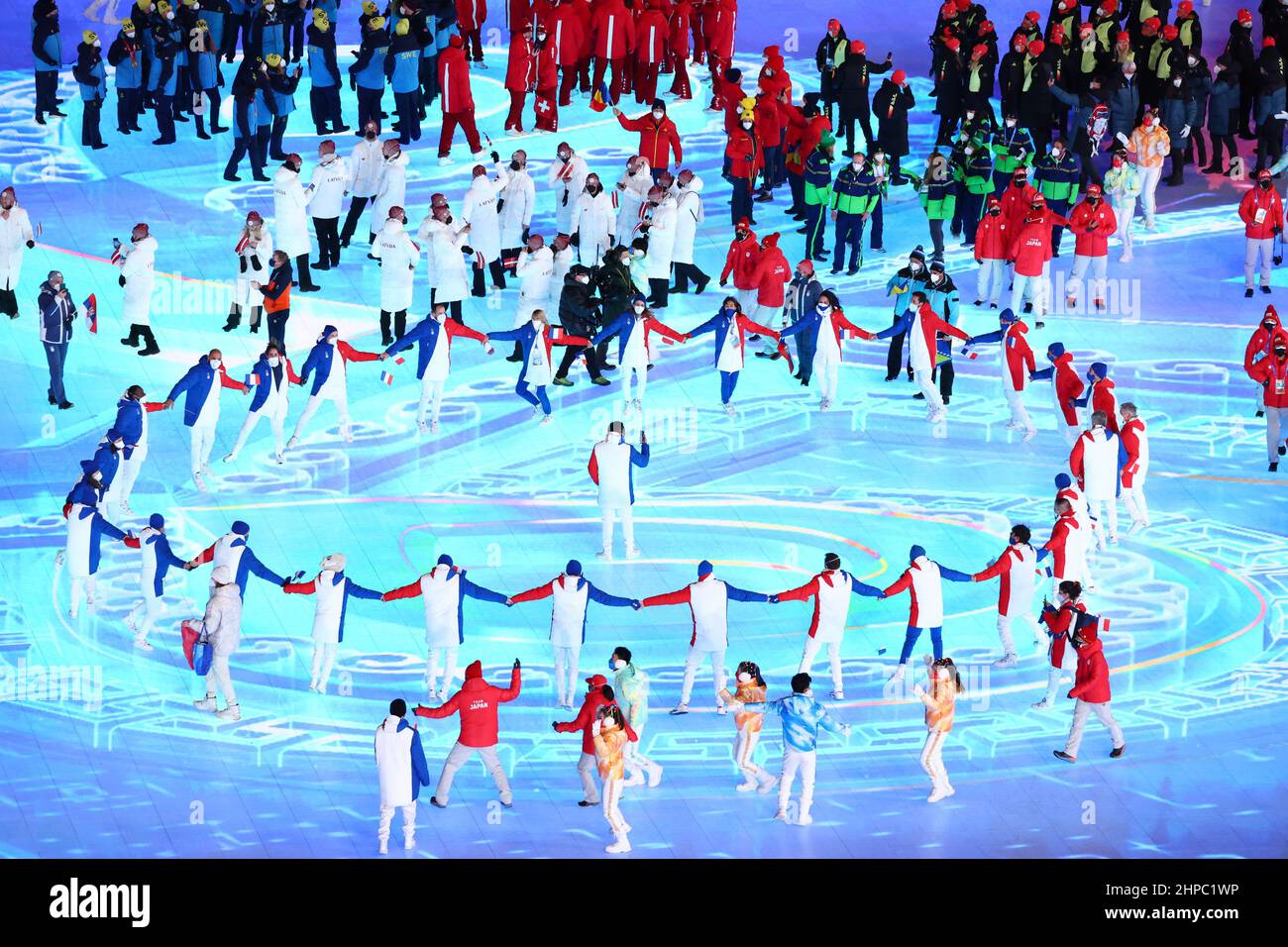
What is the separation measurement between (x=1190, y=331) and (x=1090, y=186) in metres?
2.19

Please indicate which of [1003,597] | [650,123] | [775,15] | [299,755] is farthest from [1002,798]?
[775,15]

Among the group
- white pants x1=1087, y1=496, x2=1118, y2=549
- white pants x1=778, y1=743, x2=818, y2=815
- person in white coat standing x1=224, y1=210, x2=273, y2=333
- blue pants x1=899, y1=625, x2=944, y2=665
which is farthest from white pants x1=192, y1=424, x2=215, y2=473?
white pants x1=1087, y1=496, x2=1118, y2=549

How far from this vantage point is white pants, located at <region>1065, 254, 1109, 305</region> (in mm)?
30578

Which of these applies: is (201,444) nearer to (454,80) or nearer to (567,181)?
(567,181)

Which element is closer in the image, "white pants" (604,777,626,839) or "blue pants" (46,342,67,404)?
"white pants" (604,777,626,839)

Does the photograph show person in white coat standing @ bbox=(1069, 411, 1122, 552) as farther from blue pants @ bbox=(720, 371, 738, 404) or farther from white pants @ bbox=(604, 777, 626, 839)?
white pants @ bbox=(604, 777, 626, 839)

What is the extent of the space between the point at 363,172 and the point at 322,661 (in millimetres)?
9593

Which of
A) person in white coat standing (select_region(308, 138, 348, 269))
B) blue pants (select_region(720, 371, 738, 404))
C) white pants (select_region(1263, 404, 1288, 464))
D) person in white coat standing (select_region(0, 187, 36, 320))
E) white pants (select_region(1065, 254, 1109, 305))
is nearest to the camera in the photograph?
white pants (select_region(1263, 404, 1288, 464))

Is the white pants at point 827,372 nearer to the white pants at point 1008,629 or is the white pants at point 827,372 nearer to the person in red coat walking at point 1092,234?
the person in red coat walking at point 1092,234

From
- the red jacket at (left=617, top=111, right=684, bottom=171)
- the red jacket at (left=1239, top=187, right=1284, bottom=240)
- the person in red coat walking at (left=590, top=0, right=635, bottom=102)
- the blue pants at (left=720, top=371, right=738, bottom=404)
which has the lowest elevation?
the blue pants at (left=720, top=371, right=738, bottom=404)

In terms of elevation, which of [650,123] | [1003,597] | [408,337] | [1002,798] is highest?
[650,123]

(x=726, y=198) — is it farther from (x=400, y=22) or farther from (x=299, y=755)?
(x=299, y=755)

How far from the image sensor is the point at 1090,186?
99.3ft

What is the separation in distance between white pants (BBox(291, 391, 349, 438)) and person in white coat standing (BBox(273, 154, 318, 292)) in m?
2.65
